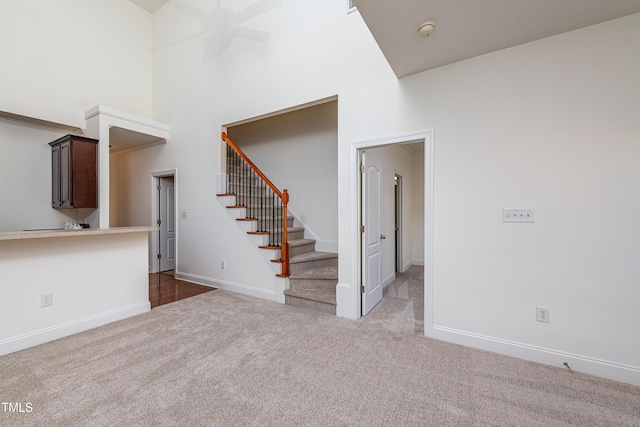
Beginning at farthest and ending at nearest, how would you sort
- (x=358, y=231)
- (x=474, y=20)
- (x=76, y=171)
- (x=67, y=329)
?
(x=76, y=171), (x=358, y=231), (x=67, y=329), (x=474, y=20)

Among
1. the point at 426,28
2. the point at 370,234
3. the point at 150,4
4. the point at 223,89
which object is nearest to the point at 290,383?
the point at 370,234

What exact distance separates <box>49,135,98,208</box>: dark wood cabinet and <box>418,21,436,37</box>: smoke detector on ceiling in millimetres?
4636

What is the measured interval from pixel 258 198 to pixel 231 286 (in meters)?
1.57

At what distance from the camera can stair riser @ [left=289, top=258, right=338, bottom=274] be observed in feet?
12.5

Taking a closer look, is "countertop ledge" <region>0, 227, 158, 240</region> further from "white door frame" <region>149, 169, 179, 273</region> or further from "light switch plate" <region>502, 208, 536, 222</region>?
"light switch plate" <region>502, 208, 536, 222</region>

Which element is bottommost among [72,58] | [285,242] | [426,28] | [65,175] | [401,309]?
[401,309]

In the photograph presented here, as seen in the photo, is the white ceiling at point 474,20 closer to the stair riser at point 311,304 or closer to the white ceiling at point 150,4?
the stair riser at point 311,304

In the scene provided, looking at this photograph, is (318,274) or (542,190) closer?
(542,190)

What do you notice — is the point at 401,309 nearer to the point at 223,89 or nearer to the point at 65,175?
the point at 223,89

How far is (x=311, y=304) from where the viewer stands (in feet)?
11.1

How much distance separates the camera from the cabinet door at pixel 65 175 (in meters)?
3.85

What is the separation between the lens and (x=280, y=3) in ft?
12.0

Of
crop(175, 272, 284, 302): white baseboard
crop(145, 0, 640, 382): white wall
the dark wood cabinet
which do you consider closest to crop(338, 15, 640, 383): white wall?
crop(145, 0, 640, 382): white wall

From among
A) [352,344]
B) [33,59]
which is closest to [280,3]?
[33,59]
